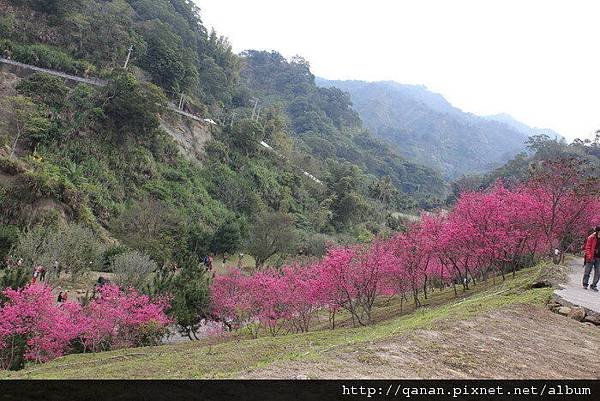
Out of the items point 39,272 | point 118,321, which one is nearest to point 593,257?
point 118,321

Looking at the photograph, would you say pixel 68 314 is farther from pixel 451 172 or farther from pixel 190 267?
pixel 451 172

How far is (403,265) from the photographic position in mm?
16672

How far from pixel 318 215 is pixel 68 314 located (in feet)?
132

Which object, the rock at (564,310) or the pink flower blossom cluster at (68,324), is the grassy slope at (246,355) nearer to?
the rock at (564,310)

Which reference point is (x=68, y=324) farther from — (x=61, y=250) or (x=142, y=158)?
(x=142, y=158)

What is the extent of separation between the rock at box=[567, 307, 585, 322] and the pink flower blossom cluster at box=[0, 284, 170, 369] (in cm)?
1468

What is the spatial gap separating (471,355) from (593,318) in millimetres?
4640

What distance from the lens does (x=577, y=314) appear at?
29.5 feet

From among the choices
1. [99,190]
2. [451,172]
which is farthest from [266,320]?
[451,172]

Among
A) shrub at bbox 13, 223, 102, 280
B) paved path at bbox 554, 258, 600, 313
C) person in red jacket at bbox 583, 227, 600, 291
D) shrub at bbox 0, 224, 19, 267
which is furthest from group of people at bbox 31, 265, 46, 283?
person in red jacket at bbox 583, 227, 600, 291

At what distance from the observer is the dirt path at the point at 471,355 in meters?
5.23

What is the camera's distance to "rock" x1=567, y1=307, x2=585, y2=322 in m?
8.95

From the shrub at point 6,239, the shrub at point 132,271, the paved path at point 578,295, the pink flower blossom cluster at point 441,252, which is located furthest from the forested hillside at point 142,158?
the paved path at point 578,295

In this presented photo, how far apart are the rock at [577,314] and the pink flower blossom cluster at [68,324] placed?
14679 mm
